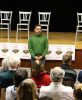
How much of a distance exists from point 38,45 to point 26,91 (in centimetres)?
443

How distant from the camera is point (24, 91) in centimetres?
329

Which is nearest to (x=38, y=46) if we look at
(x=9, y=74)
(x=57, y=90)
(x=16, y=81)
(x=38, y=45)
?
(x=38, y=45)

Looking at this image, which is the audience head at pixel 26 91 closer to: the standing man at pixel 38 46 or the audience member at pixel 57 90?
the audience member at pixel 57 90

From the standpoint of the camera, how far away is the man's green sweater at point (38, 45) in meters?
7.66

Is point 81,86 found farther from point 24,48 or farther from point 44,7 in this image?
point 44,7

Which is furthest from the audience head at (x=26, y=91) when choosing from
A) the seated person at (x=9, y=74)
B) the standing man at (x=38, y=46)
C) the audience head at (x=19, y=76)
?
the standing man at (x=38, y=46)

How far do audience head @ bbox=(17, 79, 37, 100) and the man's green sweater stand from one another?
4.30m

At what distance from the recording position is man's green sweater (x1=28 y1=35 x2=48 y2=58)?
766 cm

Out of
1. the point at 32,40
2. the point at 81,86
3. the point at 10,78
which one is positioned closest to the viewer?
the point at 81,86

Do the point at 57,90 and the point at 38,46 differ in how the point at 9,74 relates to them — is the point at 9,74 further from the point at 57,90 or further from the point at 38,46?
the point at 38,46

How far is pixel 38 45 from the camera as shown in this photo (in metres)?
7.68

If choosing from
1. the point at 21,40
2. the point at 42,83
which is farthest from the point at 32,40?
the point at 42,83

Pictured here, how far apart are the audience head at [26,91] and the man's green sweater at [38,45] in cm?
430

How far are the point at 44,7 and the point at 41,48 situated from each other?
173 inches
